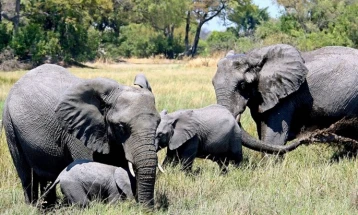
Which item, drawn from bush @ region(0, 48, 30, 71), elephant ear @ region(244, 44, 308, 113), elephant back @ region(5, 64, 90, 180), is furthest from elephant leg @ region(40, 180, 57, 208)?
bush @ region(0, 48, 30, 71)

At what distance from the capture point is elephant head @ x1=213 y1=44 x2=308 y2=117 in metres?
7.68

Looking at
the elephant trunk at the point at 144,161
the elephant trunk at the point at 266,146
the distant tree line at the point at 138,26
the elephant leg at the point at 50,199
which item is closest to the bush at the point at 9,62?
the distant tree line at the point at 138,26

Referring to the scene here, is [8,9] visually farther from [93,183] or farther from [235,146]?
[93,183]

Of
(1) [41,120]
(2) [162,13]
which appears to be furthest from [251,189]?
(2) [162,13]

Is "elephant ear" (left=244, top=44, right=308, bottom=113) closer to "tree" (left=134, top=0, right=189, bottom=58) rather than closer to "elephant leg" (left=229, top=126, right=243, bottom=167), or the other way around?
"elephant leg" (left=229, top=126, right=243, bottom=167)

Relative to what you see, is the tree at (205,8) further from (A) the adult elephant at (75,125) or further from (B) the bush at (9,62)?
(A) the adult elephant at (75,125)

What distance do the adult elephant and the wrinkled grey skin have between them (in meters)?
2.43

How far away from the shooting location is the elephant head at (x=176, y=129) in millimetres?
6929

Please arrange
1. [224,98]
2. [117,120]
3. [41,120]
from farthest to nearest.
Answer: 1. [224,98]
2. [41,120]
3. [117,120]

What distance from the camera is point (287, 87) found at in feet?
25.4

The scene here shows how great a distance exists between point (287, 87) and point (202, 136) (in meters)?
1.11

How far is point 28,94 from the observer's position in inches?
222

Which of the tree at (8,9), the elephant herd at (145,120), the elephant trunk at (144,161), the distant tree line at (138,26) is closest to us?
the elephant trunk at (144,161)

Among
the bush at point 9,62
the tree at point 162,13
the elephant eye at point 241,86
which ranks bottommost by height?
the bush at point 9,62
